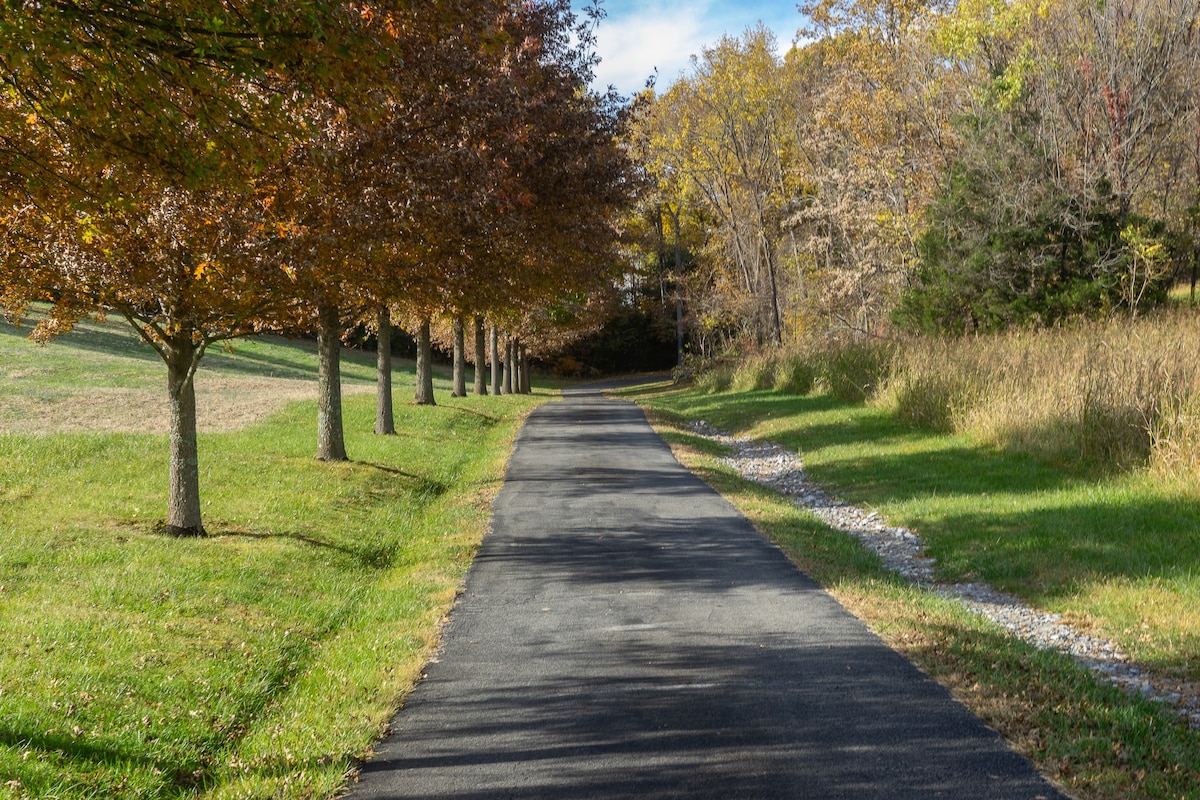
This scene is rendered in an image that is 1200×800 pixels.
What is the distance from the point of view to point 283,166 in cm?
Answer: 946

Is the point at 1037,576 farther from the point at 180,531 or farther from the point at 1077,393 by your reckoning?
the point at 180,531

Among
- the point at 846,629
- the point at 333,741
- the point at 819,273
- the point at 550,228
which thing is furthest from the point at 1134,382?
the point at 819,273

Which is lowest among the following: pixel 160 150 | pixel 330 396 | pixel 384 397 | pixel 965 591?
pixel 965 591

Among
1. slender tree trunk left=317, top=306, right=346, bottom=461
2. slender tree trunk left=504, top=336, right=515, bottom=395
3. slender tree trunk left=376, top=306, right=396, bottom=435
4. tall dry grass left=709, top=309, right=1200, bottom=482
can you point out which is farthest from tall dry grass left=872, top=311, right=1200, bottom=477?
slender tree trunk left=504, top=336, right=515, bottom=395

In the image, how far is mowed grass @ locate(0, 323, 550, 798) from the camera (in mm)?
5059

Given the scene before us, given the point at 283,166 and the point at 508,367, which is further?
the point at 508,367

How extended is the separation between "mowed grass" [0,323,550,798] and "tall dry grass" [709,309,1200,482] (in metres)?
8.11

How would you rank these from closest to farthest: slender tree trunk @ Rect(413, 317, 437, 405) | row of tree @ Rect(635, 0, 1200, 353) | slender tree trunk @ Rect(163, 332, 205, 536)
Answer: slender tree trunk @ Rect(163, 332, 205, 536) → row of tree @ Rect(635, 0, 1200, 353) → slender tree trunk @ Rect(413, 317, 437, 405)

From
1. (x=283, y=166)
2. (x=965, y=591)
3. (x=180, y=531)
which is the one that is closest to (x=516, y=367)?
(x=180, y=531)

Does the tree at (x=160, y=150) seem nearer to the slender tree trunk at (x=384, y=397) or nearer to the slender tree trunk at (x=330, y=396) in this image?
the slender tree trunk at (x=330, y=396)

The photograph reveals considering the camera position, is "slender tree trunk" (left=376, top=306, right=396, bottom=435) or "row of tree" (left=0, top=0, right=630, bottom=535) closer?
"row of tree" (left=0, top=0, right=630, bottom=535)

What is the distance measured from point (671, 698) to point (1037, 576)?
471cm

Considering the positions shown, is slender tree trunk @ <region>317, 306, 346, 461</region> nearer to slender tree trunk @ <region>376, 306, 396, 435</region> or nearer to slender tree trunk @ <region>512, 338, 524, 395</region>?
slender tree trunk @ <region>376, 306, 396, 435</region>

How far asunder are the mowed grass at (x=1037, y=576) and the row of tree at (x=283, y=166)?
5.35 meters
